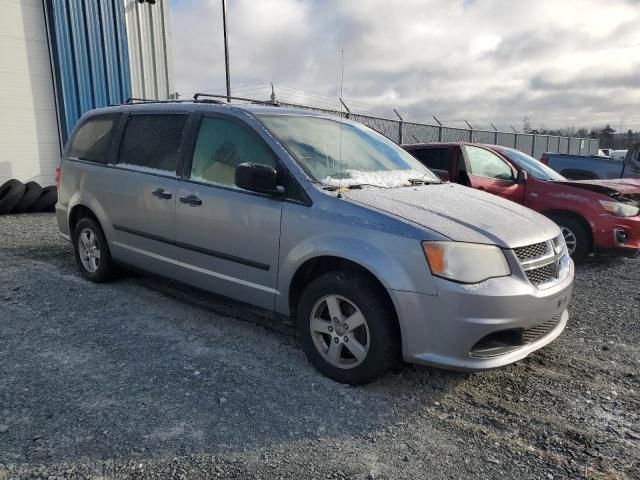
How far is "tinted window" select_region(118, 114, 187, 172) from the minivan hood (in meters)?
1.76

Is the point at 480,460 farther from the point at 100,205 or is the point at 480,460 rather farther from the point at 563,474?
the point at 100,205

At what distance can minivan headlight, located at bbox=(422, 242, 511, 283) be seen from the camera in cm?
270

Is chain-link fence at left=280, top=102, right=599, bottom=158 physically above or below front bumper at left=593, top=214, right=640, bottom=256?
above

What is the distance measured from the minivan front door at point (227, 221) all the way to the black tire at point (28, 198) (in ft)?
24.2

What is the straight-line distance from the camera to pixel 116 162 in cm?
466

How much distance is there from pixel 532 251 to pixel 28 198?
9825 mm

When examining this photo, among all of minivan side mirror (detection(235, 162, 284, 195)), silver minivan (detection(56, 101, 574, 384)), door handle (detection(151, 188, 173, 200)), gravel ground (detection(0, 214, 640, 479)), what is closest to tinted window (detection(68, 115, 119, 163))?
silver minivan (detection(56, 101, 574, 384))

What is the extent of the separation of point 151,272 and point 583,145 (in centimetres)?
3182

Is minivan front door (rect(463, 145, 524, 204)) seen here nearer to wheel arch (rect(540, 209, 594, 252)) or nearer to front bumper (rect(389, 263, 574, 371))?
wheel arch (rect(540, 209, 594, 252))

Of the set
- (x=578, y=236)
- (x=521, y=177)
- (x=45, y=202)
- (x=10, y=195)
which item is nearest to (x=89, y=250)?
(x=521, y=177)

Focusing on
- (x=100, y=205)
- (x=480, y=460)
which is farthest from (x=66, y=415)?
(x=100, y=205)

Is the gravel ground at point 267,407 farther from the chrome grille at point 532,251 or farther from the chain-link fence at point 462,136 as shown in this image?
the chain-link fence at point 462,136

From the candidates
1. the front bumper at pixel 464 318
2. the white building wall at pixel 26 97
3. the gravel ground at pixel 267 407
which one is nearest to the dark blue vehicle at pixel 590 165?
the gravel ground at pixel 267 407

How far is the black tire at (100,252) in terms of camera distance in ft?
16.0
